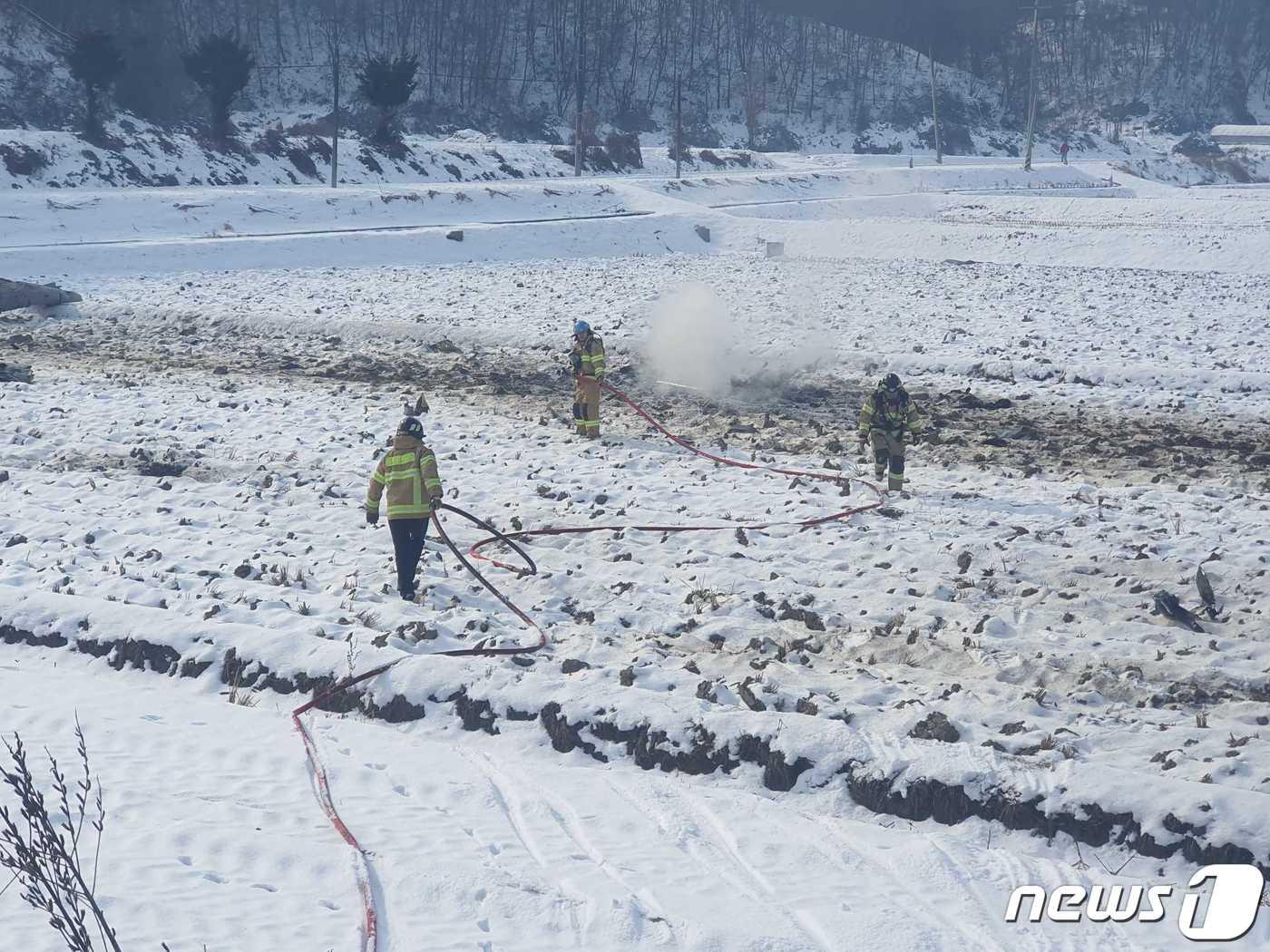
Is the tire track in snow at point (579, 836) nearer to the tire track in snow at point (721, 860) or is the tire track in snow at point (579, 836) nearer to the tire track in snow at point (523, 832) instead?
the tire track in snow at point (523, 832)

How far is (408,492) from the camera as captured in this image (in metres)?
11.3

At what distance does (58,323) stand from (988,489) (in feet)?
71.4

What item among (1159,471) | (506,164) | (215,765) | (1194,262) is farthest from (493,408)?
(506,164)

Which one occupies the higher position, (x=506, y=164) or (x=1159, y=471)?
(x=506, y=164)

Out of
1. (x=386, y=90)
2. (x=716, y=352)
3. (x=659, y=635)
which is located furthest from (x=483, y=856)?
(x=386, y=90)

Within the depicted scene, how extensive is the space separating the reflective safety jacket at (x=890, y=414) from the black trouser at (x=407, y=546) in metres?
5.56

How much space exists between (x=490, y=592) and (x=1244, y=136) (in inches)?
4757

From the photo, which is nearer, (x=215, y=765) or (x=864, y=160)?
(x=215, y=765)

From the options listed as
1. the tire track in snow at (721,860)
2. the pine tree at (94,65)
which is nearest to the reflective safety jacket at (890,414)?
the tire track in snow at (721,860)

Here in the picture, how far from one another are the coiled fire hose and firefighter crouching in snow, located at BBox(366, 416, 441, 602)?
0.63ft

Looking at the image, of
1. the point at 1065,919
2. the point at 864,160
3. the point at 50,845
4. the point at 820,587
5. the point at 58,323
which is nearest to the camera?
the point at 50,845

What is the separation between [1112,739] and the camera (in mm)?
8391

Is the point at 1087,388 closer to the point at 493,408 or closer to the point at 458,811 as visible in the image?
the point at 493,408

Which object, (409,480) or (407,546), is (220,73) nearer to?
(409,480)
